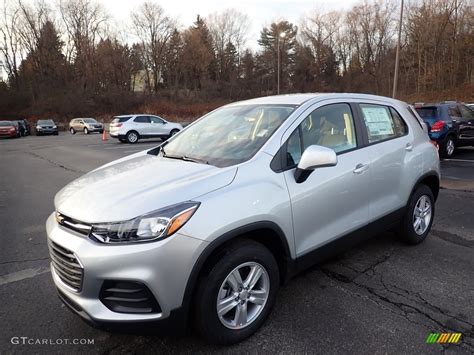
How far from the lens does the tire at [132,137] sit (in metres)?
20.2

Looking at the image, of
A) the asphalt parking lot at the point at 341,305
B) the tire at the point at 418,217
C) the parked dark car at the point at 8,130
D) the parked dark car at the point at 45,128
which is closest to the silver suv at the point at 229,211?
the tire at the point at 418,217

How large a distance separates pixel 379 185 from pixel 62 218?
2776 millimetres

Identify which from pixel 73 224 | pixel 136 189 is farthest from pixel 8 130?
pixel 136 189

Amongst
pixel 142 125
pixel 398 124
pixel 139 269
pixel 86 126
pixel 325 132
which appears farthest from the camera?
pixel 86 126

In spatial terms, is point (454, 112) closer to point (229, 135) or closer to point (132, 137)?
point (229, 135)

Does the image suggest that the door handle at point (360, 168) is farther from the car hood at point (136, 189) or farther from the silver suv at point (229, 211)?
the car hood at point (136, 189)

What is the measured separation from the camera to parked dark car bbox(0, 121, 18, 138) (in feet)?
93.1

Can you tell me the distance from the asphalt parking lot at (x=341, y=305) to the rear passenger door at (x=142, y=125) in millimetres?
16291

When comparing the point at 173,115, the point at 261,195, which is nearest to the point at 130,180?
the point at 261,195

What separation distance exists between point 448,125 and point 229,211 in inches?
422

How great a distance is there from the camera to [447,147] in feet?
35.1

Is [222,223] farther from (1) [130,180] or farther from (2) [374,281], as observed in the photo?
(2) [374,281]

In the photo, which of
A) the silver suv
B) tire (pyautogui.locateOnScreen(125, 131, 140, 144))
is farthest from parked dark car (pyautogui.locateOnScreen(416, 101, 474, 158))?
tire (pyautogui.locateOnScreen(125, 131, 140, 144))

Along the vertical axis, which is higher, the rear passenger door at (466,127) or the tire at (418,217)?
the rear passenger door at (466,127)
